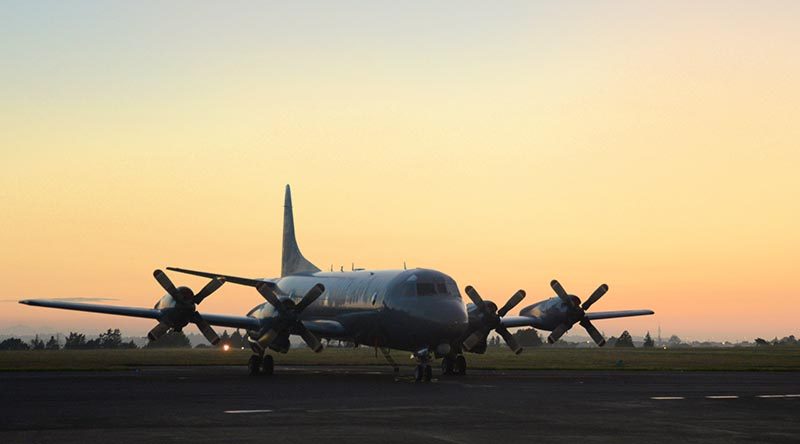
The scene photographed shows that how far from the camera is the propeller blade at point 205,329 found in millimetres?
39681

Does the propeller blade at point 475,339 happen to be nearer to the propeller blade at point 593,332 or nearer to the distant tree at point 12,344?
the propeller blade at point 593,332

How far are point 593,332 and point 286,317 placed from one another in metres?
15.5

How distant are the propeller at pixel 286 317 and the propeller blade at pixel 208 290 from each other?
1.73 metres

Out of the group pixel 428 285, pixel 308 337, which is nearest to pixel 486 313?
pixel 428 285

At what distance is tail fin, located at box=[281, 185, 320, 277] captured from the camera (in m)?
55.8

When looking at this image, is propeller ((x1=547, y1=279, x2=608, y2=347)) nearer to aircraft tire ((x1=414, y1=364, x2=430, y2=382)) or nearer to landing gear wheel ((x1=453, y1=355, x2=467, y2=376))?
landing gear wheel ((x1=453, y1=355, x2=467, y2=376))

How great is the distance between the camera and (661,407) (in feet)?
73.4

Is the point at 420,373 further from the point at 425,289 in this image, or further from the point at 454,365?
the point at 454,365

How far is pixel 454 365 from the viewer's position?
41.4 m

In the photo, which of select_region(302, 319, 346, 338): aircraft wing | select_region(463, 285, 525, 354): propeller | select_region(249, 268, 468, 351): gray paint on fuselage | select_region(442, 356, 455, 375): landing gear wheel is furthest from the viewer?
select_region(463, 285, 525, 354): propeller

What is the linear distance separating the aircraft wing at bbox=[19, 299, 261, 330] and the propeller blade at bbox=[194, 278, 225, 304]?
1.61m

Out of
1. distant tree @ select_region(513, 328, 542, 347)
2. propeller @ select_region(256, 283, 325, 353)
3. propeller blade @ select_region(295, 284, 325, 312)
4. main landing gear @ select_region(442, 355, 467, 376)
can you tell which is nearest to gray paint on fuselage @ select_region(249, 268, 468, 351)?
propeller @ select_region(256, 283, 325, 353)

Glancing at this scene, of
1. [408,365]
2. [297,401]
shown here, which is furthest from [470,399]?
[408,365]

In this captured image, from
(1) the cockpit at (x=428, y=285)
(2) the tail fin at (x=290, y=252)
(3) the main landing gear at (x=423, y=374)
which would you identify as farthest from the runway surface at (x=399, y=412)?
(2) the tail fin at (x=290, y=252)
